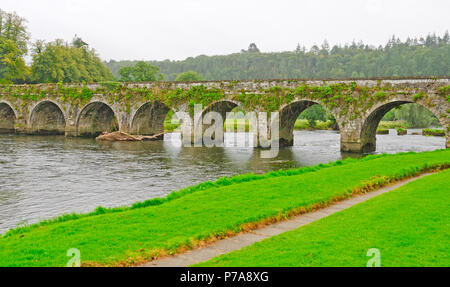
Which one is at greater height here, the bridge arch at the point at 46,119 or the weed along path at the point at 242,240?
the bridge arch at the point at 46,119

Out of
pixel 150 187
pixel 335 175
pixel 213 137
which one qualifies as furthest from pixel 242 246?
pixel 213 137

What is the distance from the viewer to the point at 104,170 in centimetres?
3048

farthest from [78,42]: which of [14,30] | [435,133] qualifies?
[435,133]

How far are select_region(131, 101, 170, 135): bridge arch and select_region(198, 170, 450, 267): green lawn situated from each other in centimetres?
4463

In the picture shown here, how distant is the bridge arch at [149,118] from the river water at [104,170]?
6.32 metres

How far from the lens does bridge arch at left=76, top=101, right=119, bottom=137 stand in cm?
5962

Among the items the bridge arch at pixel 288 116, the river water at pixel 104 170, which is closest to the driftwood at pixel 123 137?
the river water at pixel 104 170

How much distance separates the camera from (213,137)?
5575 cm

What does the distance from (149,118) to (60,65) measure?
3442cm

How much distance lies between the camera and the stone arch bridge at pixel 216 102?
38.9m

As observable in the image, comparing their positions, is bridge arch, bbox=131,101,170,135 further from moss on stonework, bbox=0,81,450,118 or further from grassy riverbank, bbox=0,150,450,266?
grassy riverbank, bbox=0,150,450,266

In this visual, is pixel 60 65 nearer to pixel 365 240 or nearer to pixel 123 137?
pixel 123 137

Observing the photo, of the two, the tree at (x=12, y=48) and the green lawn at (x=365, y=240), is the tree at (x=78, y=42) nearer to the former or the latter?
the tree at (x=12, y=48)

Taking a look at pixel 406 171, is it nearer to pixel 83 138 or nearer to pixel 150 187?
pixel 150 187
